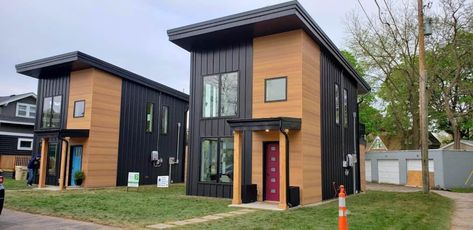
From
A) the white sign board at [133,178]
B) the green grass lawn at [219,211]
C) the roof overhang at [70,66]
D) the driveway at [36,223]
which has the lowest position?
the driveway at [36,223]

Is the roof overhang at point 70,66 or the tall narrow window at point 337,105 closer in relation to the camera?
the tall narrow window at point 337,105

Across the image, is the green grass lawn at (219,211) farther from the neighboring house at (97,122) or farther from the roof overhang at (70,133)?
the neighboring house at (97,122)

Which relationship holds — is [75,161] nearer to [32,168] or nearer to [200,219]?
[32,168]

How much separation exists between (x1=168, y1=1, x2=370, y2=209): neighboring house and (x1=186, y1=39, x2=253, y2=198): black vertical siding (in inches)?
1.4

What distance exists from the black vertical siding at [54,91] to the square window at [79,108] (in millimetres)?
754

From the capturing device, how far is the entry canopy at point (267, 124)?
10.6m

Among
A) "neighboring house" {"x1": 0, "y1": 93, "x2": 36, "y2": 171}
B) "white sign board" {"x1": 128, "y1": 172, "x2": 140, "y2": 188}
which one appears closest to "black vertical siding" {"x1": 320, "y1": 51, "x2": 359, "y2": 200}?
"white sign board" {"x1": 128, "y1": 172, "x2": 140, "y2": 188}

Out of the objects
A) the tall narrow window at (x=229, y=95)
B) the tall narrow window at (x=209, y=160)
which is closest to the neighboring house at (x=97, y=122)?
the tall narrow window at (x=209, y=160)

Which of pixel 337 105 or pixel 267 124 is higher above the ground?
pixel 337 105

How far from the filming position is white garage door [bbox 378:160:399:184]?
2722 cm

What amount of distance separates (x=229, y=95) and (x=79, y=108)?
793cm

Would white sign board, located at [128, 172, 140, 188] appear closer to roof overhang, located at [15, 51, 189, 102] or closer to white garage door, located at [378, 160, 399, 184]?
roof overhang, located at [15, 51, 189, 102]

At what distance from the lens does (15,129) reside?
90.0 feet

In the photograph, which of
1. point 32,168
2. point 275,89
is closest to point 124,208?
point 275,89
